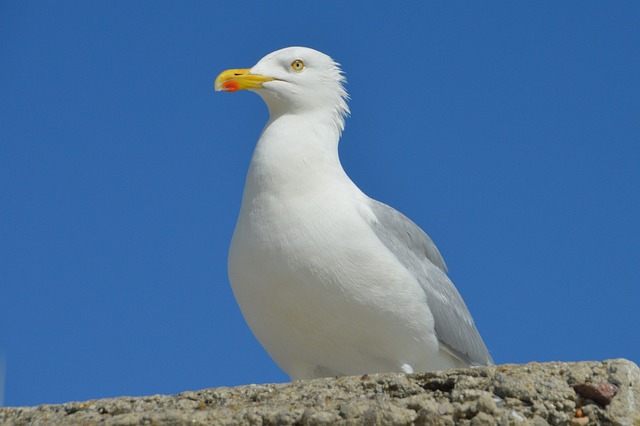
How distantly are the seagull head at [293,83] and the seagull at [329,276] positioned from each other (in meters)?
0.33

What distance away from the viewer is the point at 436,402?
3709 mm

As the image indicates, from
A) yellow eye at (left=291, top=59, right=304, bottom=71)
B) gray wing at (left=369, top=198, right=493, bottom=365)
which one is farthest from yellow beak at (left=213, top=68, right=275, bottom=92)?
gray wing at (left=369, top=198, right=493, bottom=365)

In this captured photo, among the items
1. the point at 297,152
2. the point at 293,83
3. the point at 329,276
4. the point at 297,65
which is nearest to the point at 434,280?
the point at 329,276

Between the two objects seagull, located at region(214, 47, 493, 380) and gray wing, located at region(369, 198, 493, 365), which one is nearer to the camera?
seagull, located at region(214, 47, 493, 380)

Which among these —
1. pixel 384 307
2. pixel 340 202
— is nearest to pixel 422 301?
pixel 384 307

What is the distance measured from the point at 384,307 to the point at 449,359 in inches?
38.6

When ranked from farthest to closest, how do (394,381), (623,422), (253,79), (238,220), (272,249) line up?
(253,79), (238,220), (272,249), (394,381), (623,422)

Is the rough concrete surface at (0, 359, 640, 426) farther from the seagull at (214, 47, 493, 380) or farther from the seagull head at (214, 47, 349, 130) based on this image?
the seagull head at (214, 47, 349, 130)

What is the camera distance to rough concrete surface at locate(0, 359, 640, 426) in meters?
3.60

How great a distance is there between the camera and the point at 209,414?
3.73 metres

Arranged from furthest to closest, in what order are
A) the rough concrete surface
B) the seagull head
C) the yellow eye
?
the yellow eye, the seagull head, the rough concrete surface

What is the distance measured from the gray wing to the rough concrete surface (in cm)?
286

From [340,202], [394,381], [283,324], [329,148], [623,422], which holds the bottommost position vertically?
[623,422]

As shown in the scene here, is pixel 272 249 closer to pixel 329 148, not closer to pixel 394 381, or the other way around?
pixel 329 148
